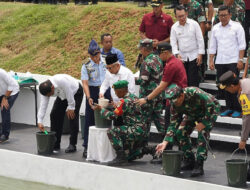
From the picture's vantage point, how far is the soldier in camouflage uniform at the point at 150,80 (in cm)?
1096

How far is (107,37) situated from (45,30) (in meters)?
7.46

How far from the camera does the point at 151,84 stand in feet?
36.3

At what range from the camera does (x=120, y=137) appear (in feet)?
35.7

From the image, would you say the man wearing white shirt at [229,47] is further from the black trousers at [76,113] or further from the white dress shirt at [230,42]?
the black trousers at [76,113]

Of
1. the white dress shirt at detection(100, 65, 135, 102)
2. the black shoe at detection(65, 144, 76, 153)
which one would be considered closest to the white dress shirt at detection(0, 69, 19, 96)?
the black shoe at detection(65, 144, 76, 153)

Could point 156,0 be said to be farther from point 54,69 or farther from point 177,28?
point 54,69

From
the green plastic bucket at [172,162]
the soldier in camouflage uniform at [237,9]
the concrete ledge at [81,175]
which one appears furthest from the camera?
the soldier in camouflage uniform at [237,9]

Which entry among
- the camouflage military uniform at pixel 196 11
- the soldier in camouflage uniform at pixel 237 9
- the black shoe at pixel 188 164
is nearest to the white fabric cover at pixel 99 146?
the black shoe at pixel 188 164

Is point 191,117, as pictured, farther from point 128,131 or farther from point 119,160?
point 119,160

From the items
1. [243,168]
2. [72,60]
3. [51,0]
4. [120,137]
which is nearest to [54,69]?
[72,60]

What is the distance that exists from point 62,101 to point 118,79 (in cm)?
116

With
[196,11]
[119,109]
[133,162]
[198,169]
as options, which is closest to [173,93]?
[198,169]

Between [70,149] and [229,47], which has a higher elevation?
[229,47]

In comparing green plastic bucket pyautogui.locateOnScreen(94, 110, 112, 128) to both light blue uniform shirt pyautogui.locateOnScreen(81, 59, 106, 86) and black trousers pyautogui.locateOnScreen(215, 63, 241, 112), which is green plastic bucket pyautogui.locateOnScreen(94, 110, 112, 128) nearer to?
light blue uniform shirt pyautogui.locateOnScreen(81, 59, 106, 86)
